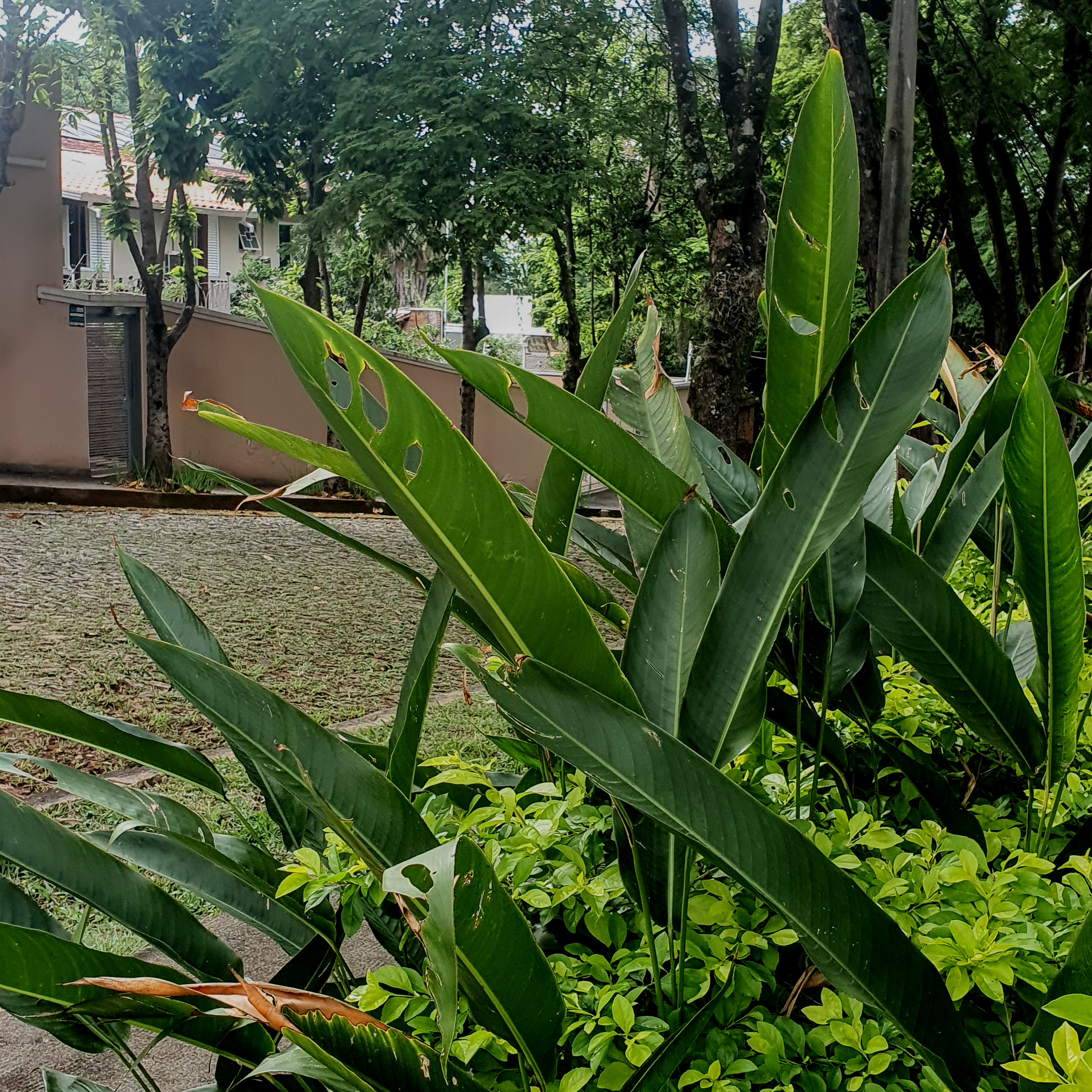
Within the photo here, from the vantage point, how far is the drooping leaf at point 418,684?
1.06 m

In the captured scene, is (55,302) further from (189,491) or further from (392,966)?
(392,966)

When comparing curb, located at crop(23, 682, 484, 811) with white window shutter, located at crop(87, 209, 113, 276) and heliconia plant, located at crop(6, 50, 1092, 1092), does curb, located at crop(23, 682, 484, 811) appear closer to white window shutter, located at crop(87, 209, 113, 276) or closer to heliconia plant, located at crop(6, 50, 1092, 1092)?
heliconia plant, located at crop(6, 50, 1092, 1092)

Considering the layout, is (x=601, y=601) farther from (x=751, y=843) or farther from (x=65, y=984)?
(x=65, y=984)

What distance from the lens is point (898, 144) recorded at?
5.93 metres

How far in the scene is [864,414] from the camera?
3.05 ft

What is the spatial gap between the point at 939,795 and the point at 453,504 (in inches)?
32.3

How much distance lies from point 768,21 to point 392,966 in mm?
9587

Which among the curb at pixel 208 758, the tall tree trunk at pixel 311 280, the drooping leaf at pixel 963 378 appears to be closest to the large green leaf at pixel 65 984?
the drooping leaf at pixel 963 378

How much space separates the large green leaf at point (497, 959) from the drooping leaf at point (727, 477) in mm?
735

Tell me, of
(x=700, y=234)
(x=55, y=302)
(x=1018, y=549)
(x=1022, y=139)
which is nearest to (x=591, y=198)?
(x=700, y=234)

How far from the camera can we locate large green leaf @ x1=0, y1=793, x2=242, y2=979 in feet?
3.39

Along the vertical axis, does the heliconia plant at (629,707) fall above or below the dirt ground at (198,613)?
above

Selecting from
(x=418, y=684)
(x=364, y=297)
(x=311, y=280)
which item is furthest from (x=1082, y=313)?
(x=418, y=684)

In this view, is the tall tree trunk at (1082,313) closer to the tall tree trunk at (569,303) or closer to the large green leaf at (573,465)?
the tall tree trunk at (569,303)
